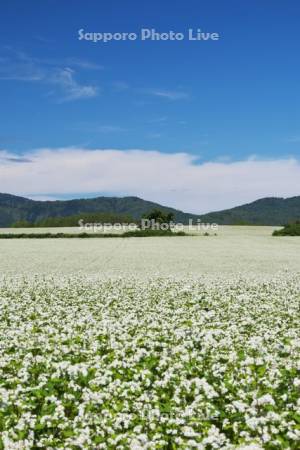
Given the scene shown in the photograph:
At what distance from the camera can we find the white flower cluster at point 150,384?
7.77 meters

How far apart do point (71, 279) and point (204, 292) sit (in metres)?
9.17

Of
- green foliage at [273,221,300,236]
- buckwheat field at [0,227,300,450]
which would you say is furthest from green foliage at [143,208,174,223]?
buckwheat field at [0,227,300,450]

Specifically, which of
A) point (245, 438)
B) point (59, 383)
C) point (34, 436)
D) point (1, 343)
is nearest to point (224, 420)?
point (245, 438)

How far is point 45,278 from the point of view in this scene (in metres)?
31.7

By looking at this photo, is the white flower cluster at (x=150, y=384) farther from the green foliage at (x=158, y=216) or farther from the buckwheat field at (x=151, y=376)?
the green foliage at (x=158, y=216)

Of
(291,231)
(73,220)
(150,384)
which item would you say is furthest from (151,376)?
(73,220)

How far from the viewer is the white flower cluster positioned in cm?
777

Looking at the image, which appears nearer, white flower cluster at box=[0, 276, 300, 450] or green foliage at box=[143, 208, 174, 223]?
white flower cluster at box=[0, 276, 300, 450]

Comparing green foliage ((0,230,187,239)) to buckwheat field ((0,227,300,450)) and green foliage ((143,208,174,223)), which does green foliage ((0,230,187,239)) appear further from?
buckwheat field ((0,227,300,450))

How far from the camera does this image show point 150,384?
10.5 m

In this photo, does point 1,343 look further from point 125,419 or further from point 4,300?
point 4,300

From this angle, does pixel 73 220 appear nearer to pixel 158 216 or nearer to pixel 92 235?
pixel 158 216

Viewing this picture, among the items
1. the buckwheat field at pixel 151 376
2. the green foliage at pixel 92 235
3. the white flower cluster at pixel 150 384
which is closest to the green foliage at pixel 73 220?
the green foliage at pixel 92 235

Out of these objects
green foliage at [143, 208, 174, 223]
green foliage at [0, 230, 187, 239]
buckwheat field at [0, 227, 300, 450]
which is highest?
green foliage at [143, 208, 174, 223]
